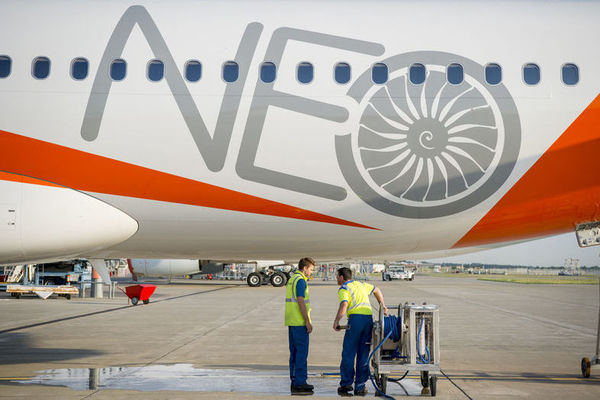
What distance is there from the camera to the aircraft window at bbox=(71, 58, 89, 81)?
18.9 feet

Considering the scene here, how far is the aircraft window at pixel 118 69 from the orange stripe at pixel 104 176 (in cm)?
86

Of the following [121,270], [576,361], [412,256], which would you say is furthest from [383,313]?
[121,270]

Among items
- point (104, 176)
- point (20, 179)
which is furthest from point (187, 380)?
point (20, 179)

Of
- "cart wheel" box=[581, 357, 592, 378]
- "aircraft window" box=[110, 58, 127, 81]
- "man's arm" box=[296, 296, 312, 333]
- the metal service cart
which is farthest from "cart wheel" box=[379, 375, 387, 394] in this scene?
Result: "aircraft window" box=[110, 58, 127, 81]

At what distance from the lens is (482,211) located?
236 inches

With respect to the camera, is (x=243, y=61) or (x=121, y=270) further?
(x=121, y=270)

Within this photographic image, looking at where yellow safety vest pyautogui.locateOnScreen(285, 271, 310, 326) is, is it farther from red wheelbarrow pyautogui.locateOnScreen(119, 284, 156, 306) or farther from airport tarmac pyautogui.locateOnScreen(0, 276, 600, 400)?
red wheelbarrow pyautogui.locateOnScreen(119, 284, 156, 306)

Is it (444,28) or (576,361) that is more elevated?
(444,28)

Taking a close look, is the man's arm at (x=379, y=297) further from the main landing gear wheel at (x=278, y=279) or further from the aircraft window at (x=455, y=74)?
the main landing gear wheel at (x=278, y=279)

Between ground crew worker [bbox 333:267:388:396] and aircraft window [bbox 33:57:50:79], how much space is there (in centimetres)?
422

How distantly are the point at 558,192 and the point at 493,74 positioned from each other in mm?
1465

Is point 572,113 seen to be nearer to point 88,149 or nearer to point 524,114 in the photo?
point 524,114

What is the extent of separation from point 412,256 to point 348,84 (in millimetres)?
2753

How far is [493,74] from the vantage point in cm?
571
